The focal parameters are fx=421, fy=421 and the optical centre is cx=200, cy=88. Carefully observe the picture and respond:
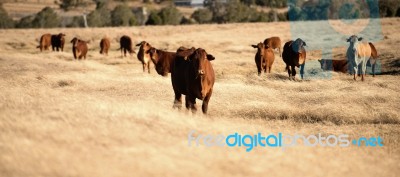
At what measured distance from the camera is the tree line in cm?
5216

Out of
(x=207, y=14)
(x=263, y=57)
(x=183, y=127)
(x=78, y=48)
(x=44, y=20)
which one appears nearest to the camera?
(x=183, y=127)

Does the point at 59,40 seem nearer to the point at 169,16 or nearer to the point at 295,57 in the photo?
the point at 295,57

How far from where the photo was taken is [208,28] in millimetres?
48594

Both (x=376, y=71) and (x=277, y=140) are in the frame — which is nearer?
(x=277, y=140)

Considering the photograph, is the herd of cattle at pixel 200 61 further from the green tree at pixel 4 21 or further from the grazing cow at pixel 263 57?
the green tree at pixel 4 21

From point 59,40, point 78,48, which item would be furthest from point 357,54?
point 59,40

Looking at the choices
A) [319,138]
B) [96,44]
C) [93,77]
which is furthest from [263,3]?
[319,138]

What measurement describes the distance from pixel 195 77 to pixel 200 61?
36cm

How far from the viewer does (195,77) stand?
9.00 metres

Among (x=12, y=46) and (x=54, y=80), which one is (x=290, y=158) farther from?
(x=12, y=46)

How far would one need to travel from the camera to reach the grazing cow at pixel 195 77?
895 cm

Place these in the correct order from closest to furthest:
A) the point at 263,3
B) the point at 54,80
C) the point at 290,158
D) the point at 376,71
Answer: the point at 290,158 → the point at 54,80 → the point at 376,71 → the point at 263,3

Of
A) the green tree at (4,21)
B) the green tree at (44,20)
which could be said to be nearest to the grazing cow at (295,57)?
the green tree at (44,20)

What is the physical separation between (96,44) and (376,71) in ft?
77.9
